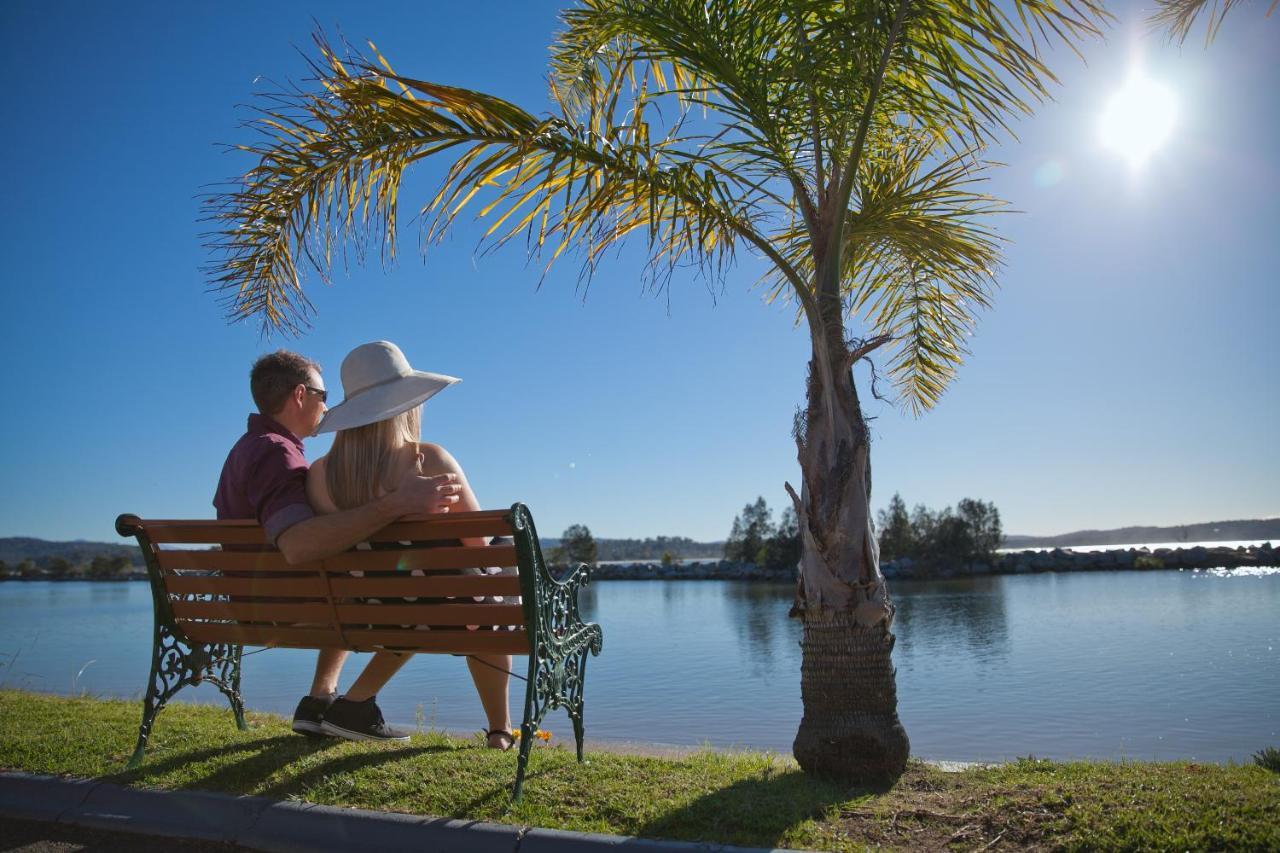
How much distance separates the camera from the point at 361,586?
3.47 m

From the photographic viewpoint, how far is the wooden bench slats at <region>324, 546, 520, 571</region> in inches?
128

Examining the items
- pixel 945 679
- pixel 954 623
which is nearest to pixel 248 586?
pixel 945 679

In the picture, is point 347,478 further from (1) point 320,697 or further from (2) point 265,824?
(2) point 265,824

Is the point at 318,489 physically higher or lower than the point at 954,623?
higher

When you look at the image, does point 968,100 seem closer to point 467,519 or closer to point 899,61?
point 899,61

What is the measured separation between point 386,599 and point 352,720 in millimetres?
730

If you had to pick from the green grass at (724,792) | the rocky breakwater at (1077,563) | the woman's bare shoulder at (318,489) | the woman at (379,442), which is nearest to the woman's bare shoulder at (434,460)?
the woman at (379,442)

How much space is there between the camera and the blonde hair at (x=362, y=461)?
11.5 feet

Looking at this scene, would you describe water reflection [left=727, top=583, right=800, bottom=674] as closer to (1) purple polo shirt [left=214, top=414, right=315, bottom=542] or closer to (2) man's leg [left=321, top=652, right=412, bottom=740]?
(2) man's leg [left=321, top=652, right=412, bottom=740]

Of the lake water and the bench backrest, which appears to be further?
the lake water

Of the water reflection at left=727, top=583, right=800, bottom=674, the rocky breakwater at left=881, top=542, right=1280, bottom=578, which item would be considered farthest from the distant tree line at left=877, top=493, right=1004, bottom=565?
the water reflection at left=727, top=583, right=800, bottom=674

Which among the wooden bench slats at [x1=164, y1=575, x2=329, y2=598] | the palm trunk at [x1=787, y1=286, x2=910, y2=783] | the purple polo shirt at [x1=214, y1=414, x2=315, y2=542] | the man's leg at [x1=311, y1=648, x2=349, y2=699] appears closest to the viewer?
the purple polo shirt at [x1=214, y1=414, x2=315, y2=542]

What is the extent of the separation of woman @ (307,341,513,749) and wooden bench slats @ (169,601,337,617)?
0.39 metres

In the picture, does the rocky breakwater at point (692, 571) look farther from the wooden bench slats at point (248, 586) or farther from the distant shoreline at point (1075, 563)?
the wooden bench slats at point (248, 586)
